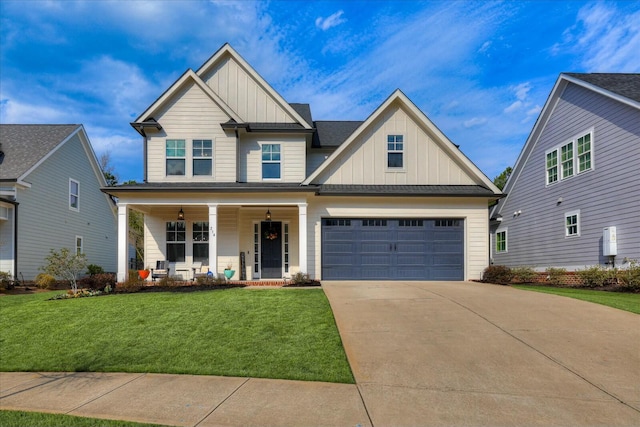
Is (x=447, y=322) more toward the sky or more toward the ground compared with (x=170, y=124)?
more toward the ground

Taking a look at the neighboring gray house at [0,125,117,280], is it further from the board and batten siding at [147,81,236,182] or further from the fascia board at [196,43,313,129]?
the fascia board at [196,43,313,129]

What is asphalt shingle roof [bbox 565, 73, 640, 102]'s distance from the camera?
1370cm

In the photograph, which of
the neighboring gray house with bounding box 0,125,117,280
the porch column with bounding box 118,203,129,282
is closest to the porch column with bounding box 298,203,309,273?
the porch column with bounding box 118,203,129,282

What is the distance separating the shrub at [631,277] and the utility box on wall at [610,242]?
1.01 m

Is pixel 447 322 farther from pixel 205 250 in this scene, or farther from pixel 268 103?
pixel 268 103

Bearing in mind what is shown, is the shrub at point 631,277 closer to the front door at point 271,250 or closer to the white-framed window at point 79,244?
the front door at point 271,250

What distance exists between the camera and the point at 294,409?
4.52 m

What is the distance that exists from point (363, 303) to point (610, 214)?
1044 cm

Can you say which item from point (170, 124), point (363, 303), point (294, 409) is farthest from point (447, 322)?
point (170, 124)

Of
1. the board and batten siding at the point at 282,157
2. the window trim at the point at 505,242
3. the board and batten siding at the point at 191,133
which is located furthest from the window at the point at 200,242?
the window trim at the point at 505,242

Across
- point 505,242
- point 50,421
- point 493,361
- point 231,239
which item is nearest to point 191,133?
point 231,239

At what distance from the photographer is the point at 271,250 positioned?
1605 centimetres

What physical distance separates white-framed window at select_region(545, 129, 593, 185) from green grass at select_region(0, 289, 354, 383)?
12.0 meters

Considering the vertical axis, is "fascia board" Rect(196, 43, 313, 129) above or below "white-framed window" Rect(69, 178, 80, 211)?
above
